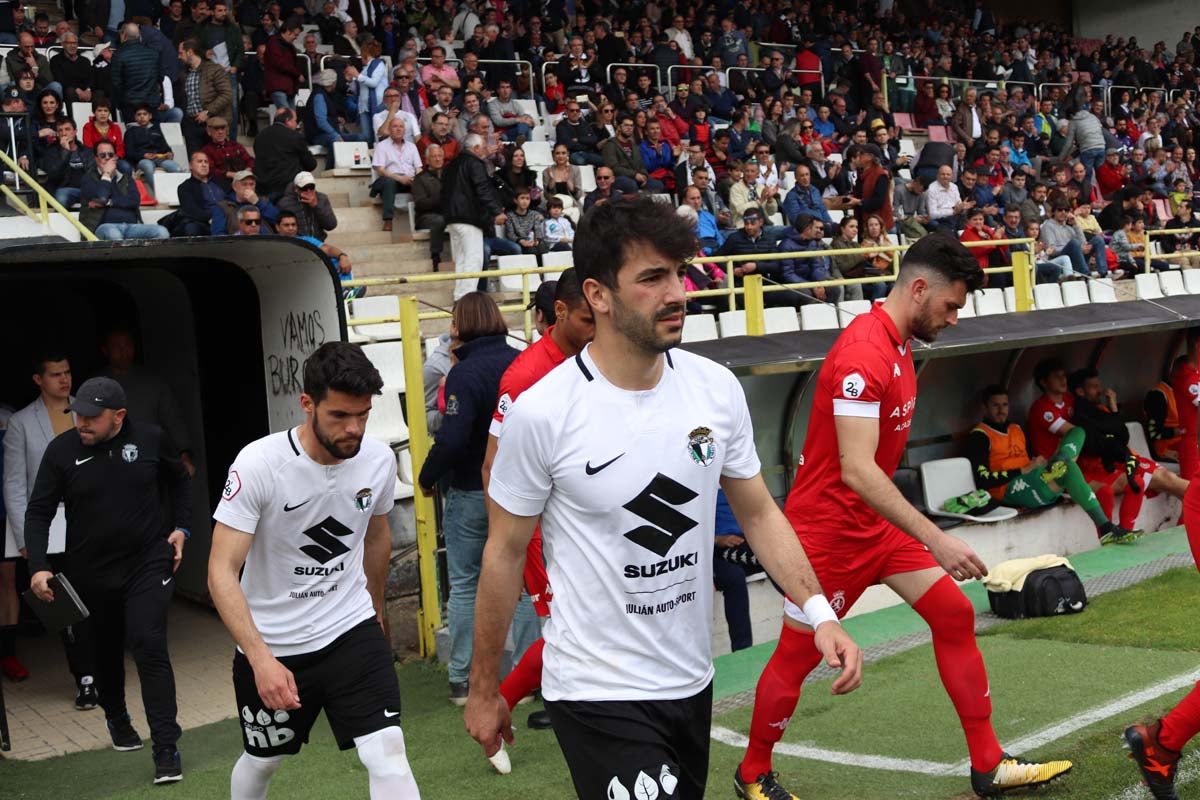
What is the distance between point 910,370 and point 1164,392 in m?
9.30

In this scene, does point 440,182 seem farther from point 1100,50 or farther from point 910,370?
point 1100,50

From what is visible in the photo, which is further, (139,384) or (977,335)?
(977,335)

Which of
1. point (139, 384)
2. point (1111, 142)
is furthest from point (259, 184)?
point (1111, 142)

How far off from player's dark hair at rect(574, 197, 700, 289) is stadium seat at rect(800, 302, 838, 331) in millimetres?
9479

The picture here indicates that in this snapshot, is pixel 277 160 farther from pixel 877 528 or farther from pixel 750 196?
pixel 877 528

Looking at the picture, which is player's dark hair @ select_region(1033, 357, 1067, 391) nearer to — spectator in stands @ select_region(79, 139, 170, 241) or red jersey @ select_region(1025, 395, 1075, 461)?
red jersey @ select_region(1025, 395, 1075, 461)

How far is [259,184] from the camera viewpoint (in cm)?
1247

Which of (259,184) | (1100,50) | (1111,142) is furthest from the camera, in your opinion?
(1100,50)

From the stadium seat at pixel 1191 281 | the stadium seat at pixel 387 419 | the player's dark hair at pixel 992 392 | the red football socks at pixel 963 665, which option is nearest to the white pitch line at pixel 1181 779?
the red football socks at pixel 963 665

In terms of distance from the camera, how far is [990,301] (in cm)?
1456

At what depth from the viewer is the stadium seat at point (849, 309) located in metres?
12.7

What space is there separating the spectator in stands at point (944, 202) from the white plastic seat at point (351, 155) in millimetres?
7210

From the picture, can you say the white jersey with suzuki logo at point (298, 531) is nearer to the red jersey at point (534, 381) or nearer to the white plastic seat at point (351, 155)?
the red jersey at point (534, 381)

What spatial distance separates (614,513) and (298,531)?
1712mm
